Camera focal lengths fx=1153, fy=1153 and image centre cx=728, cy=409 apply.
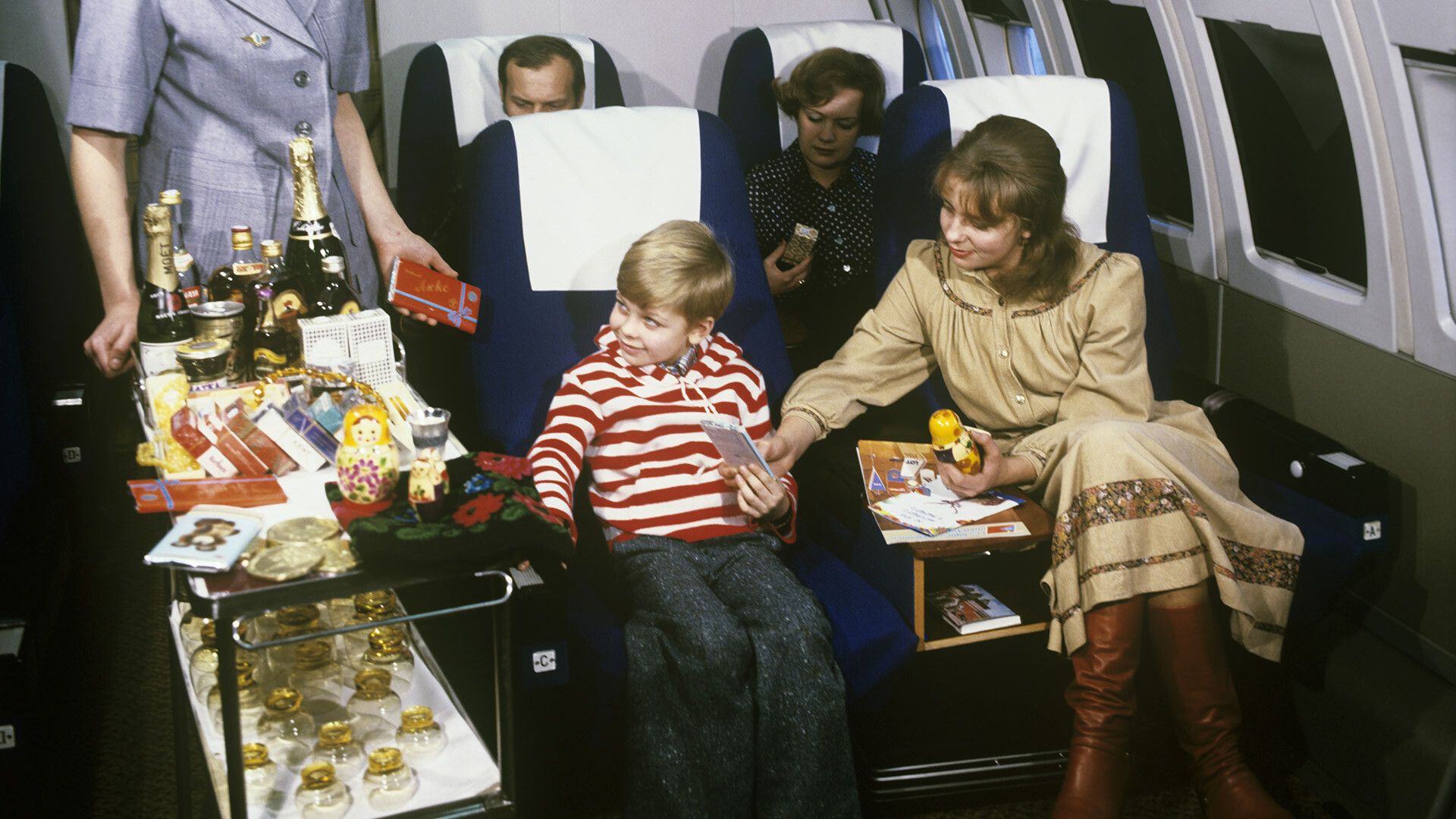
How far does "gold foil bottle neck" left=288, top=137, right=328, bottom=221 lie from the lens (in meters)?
1.76

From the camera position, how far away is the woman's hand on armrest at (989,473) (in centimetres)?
203

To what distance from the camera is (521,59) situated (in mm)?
2951

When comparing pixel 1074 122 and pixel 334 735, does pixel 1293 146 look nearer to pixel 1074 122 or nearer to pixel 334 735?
pixel 1074 122

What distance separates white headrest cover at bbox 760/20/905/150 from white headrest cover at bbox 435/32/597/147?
1.93 feet

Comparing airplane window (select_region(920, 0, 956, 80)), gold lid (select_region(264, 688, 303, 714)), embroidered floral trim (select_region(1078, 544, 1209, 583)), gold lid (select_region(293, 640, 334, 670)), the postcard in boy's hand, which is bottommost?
gold lid (select_region(264, 688, 303, 714))

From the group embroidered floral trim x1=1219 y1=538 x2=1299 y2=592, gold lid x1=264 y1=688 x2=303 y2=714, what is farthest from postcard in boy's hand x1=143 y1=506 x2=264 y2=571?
embroidered floral trim x1=1219 y1=538 x2=1299 y2=592

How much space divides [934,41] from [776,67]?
1253 mm

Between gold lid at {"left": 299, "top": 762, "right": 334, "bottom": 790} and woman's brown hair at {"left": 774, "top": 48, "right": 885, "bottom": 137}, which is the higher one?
woman's brown hair at {"left": 774, "top": 48, "right": 885, "bottom": 137}

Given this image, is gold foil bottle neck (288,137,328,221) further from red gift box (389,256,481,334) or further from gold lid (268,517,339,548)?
gold lid (268,517,339,548)

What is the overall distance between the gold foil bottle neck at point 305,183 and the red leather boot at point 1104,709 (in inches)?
56.4

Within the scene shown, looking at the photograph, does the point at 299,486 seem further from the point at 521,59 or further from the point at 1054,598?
the point at 521,59

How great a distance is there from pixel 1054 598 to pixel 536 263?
3.70ft

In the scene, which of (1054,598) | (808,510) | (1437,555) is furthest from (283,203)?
(1437,555)

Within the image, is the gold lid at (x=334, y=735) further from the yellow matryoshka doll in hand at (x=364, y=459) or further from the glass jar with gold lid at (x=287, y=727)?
the yellow matryoshka doll in hand at (x=364, y=459)
